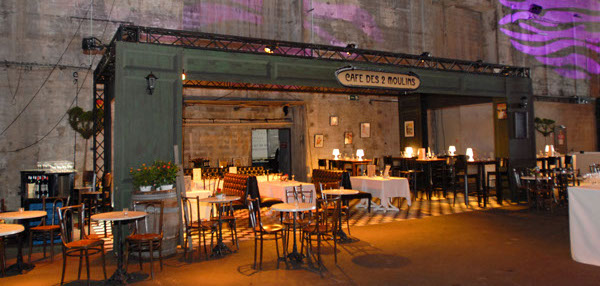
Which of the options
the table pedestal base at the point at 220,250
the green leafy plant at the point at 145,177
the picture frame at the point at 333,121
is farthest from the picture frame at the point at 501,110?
the green leafy plant at the point at 145,177

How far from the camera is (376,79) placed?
8.38m

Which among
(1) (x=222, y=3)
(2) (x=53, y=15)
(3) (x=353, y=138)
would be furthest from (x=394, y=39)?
(2) (x=53, y=15)

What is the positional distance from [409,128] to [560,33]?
29.2 feet

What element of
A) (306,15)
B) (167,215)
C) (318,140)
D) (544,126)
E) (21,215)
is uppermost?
(306,15)

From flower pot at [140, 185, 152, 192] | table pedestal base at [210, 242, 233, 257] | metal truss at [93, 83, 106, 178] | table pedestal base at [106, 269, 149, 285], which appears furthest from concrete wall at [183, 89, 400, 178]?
table pedestal base at [106, 269, 149, 285]

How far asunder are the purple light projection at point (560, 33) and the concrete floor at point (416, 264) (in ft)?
39.6

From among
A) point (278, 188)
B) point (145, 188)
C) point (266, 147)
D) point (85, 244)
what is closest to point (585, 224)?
point (278, 188)

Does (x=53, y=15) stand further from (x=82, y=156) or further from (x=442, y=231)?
(x=442, y=231)

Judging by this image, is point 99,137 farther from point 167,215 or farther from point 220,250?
point 220,250

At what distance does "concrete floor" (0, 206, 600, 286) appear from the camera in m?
4.30

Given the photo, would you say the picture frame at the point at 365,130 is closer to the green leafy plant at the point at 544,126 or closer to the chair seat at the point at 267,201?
the green leafy plant at the point at 544,126

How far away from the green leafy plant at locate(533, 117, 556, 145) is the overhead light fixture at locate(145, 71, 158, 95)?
46.8ft

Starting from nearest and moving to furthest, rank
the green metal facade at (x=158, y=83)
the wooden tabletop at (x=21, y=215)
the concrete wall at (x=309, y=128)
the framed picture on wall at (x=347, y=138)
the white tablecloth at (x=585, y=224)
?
1. the white tablecloth at (x=585, y=224)
2. the wooden tabletop at (x=21, y=215)
3. the green metal facade at (x=158, y=83)
4. the concrete wall at (x=309, y=128)
5. the framed picture on wall at (x=347, y=138)

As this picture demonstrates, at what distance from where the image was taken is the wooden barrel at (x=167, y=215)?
536 cm
